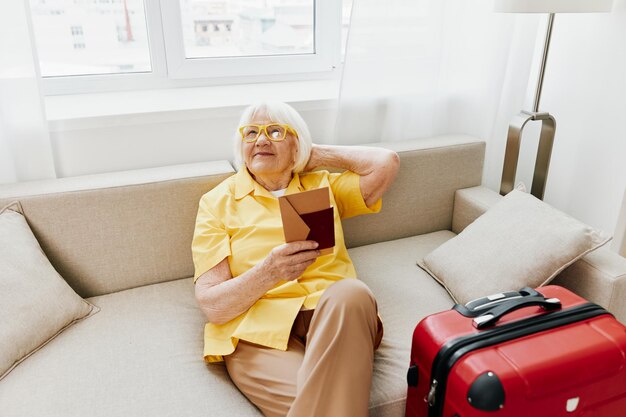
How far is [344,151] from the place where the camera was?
1867 millimetres

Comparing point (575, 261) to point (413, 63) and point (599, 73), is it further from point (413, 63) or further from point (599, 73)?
point (413, 63)

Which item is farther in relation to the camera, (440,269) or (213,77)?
(213,77)

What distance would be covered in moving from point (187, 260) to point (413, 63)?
1.26 meters

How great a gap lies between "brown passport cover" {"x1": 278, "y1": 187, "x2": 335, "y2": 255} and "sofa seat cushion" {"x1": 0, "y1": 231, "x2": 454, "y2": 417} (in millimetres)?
423

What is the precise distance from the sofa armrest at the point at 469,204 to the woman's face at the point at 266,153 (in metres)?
0.85

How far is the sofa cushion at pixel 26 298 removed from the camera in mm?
1434

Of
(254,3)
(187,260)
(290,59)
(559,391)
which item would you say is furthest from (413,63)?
(559,391)

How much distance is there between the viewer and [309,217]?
1336 mm

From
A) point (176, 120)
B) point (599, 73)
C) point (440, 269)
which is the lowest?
point (440, 269)

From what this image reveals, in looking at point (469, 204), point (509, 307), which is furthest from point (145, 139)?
point (509, 307)

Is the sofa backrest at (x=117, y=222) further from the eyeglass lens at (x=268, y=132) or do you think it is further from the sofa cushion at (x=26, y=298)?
the eyeglass lens at (x=268, y=132)

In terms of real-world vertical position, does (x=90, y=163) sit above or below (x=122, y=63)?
below

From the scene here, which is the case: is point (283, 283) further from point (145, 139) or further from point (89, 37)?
point (89, 37)

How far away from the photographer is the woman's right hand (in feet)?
4.57
